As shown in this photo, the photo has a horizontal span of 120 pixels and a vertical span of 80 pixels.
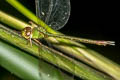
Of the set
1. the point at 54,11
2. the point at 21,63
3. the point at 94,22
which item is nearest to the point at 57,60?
the point at 21,63

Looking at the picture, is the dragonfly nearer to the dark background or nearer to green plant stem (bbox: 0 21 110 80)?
the dark background

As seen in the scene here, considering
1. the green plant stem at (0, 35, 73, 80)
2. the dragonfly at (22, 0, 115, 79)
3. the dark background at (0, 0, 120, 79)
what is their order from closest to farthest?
the green plant stem at (0, 35, 73, 80) < the dragonfly at (22, 0, 115, 79) < the dark background at (0, 0, 120, 79)

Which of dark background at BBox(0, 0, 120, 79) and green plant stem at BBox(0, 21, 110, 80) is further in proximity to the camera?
dark background at BBox(0, 0, 120, 79)

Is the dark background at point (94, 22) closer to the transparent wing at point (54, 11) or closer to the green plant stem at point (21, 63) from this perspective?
the transparent wing at point (54, 11)

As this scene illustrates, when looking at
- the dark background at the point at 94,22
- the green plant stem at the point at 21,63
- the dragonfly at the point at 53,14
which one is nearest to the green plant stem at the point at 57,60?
the green plant stem at the point at 21,63

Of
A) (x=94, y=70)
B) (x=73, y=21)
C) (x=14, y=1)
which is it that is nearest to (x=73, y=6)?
(x=73, y=21)

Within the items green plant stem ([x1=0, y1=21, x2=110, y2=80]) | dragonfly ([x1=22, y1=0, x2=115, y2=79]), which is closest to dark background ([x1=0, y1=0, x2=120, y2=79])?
dragonfly ([x1=22, y1=0, x2=115, y2=79])

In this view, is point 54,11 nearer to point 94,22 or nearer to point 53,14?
point 53,14

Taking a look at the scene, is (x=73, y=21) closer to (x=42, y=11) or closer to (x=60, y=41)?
(x=42, y=11)
